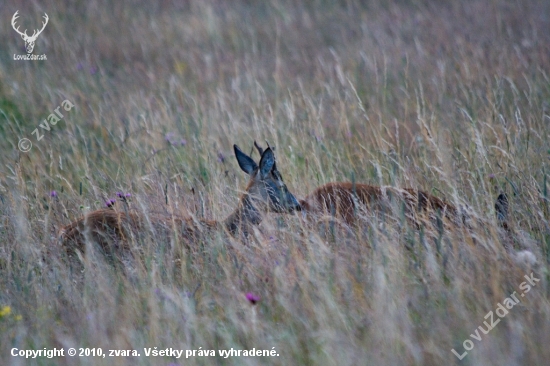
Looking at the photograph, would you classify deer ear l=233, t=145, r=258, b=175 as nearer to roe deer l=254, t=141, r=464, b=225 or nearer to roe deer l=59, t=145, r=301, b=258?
roe deer l=59, t=145, r=301, b=258

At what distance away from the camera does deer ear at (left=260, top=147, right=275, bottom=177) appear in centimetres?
504

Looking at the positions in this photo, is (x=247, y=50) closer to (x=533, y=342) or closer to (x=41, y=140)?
(x=41, y=140)

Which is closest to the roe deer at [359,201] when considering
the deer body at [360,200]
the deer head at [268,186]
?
the deer body at [360,200]

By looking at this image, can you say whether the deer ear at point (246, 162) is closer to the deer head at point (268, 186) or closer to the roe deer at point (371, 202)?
the deer head at point (268, 186)

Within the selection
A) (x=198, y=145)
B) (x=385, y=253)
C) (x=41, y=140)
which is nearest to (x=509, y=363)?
(x=385, y=253)

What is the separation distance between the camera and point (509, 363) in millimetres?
2656

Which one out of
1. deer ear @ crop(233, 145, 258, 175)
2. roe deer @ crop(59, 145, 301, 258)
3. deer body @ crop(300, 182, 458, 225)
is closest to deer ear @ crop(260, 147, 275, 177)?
roe deer @ crop(59, 145, 301, 258)

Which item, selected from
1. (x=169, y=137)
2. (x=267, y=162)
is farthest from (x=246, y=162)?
(x=169, y=137)

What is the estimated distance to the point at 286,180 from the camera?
585 cm

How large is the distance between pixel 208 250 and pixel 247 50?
22.3 ft

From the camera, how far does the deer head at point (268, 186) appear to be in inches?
198

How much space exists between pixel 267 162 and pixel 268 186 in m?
0.19

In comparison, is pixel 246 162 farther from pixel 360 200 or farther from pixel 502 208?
pixel 502 208

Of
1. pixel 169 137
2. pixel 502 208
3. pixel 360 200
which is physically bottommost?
pixel 502 208
